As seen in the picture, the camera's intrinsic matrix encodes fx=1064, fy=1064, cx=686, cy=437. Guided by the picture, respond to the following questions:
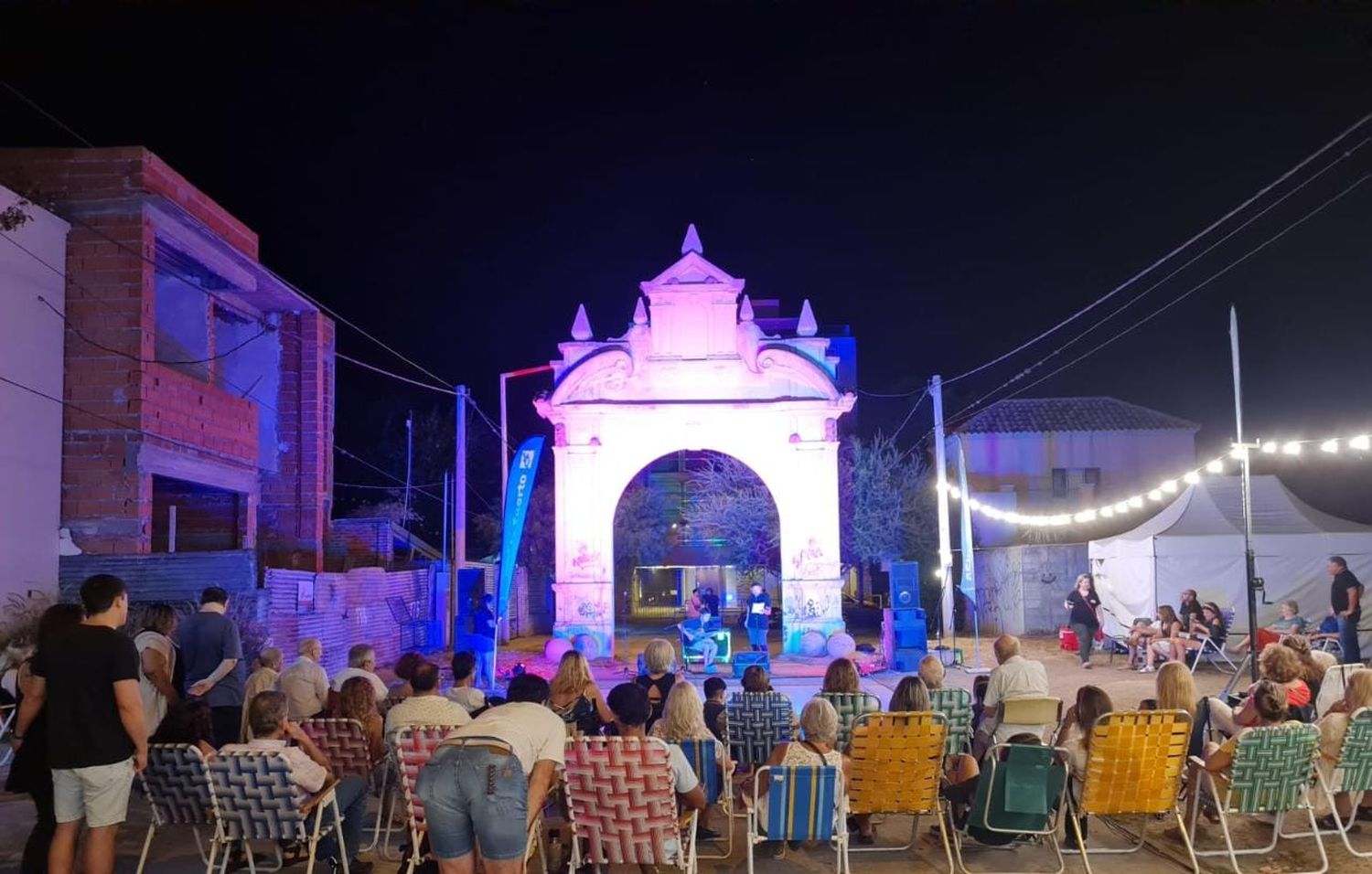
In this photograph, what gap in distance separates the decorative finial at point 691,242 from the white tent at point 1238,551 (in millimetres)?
9766

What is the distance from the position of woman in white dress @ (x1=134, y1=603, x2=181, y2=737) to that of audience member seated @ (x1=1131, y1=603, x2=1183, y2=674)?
13191mm

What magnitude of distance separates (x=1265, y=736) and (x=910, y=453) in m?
30.0

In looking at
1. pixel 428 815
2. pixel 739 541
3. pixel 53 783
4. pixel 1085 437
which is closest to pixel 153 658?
pixel 53 783

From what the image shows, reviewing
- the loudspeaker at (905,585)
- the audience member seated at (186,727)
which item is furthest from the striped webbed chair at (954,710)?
the loudspeaker at (905,585)

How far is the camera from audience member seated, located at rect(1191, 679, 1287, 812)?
235 inches

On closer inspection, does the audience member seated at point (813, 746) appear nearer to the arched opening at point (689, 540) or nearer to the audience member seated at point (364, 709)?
the audience member seated at point (364, 709)

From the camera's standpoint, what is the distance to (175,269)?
1630cm

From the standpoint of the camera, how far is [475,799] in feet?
13.6

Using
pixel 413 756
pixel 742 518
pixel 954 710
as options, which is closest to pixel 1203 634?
pixel 954 710

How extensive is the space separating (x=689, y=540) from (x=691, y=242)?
50.7 ft

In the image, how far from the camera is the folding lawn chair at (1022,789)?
5.77m

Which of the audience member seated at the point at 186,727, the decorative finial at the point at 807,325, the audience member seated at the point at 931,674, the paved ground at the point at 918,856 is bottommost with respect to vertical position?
the paved ground at the point at 918,856

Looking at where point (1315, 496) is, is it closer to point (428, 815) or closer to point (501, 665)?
point (501, 665)

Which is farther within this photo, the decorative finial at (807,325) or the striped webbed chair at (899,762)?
the decorative finial at (807,325)
